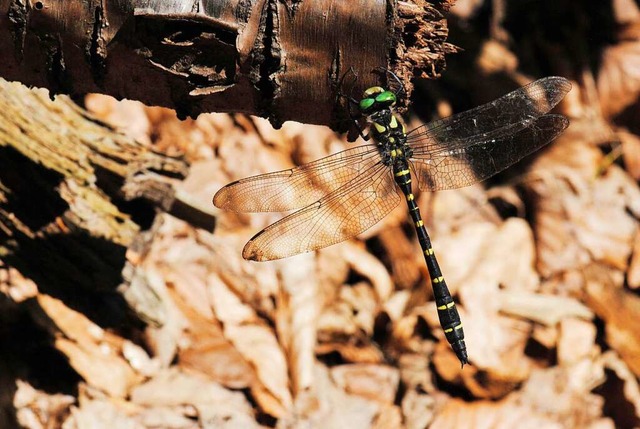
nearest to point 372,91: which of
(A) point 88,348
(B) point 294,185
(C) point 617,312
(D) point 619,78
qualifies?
(B) point 294,185

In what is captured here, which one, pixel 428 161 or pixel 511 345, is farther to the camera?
pixel 511 345

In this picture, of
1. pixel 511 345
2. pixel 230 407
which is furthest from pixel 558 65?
pixel 230 407

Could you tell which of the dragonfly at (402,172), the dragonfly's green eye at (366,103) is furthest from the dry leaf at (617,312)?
the dragonfly's green eye at (366,103)

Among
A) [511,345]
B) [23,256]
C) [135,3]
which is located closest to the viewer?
[135,3]

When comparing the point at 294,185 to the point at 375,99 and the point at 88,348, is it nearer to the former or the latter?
the point at 375,99

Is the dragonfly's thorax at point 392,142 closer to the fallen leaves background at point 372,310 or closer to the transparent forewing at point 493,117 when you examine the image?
the transparent forewing at point 493,117

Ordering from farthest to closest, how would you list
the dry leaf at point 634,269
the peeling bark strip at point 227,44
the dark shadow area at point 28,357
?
the dry leaf at point 634,269 → the dark shadow area at point 28,357 → the peeling bark strip at point 227,44

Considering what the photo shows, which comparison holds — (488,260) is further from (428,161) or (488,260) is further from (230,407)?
(230,407)
